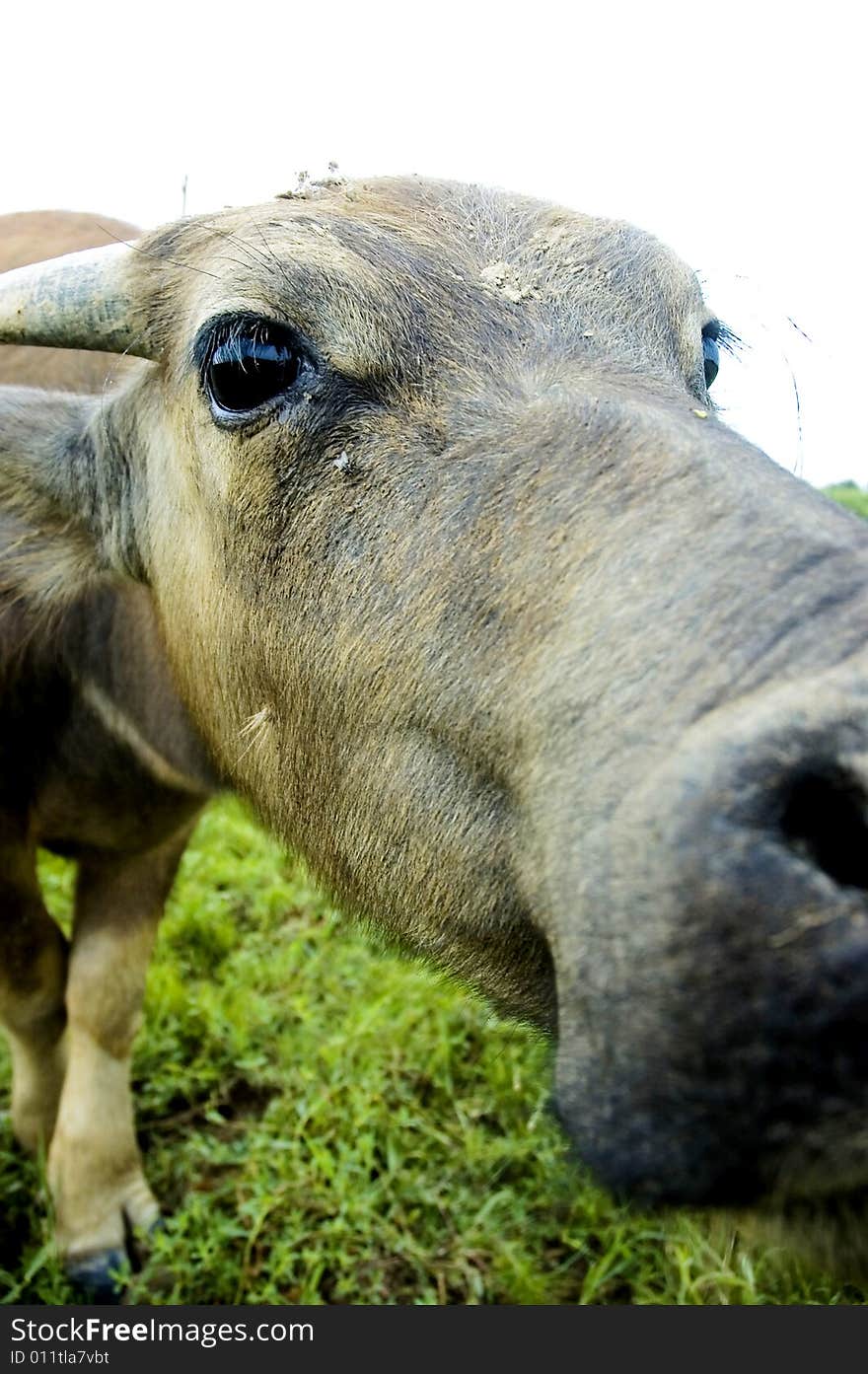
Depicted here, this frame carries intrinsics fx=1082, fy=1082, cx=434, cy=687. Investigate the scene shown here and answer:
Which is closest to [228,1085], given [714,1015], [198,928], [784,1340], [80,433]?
[198,928]

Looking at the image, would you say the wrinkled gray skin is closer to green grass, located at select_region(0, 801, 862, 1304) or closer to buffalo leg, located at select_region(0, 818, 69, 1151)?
green grass, located at select_region(0, 801, 862, 1304)

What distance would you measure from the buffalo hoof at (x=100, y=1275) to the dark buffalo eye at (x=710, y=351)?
3.79m

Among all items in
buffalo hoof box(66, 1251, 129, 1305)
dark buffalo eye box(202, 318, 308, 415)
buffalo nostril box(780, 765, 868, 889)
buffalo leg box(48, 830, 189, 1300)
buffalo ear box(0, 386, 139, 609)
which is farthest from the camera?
buffalo leg box(48, 830, 189, 1300)

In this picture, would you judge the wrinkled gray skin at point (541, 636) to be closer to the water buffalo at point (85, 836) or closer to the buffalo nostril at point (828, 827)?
the buffalo nostril at point (828, 827)

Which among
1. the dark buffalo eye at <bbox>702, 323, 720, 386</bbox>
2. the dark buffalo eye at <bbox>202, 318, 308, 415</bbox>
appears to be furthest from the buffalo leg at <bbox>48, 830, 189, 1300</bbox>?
the dark buffalo eye at <bbox>702, 323, 720, 386</bbox>

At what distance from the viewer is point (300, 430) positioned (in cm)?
252

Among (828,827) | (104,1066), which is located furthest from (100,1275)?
(828,827)

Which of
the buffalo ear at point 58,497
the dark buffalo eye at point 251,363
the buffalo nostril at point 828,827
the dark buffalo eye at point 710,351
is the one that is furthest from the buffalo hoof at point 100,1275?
the dark buffalo eye at point 710,351

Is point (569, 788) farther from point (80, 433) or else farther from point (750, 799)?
point (80, 433)

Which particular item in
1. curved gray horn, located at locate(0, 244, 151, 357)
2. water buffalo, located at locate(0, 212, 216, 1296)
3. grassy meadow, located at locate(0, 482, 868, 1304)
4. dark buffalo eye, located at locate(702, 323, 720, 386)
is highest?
dark buffalo eye, located at locate(702, 323, 720, 386)

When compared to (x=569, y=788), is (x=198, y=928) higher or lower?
lower

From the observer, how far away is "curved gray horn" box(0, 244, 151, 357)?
3.21m

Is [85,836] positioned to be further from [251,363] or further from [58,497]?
[251,363]

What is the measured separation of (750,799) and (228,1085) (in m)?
3.93
